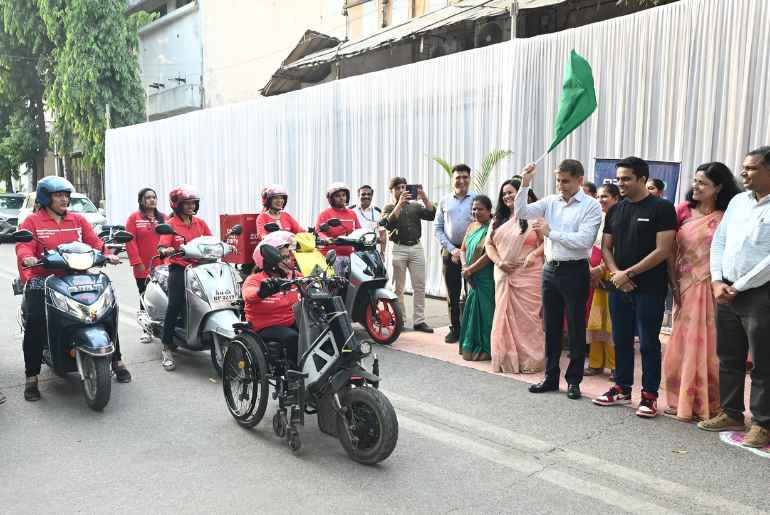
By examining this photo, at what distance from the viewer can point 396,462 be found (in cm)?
407

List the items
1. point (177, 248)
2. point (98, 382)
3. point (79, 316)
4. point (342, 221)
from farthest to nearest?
point (342, 221) → point (177, 248) → point (79, 316) → point (98, 382)

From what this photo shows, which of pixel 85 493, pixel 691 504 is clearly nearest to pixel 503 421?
pixel 691 504

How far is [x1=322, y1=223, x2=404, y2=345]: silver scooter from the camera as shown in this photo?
7242 millimetres

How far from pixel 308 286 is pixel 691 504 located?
249 cm

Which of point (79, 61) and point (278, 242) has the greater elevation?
point (79, 61)

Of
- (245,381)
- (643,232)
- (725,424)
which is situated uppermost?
(643,232)

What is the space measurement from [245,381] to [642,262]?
2.93 meters

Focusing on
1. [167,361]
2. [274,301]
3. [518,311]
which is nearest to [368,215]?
[518,311]

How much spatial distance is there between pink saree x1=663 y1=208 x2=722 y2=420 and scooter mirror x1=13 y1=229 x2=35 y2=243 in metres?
4.97

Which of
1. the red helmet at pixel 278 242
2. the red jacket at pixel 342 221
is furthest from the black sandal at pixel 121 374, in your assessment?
the red jacket at pixel 342 221

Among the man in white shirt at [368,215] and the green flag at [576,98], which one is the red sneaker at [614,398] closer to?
the green flag at [576,98]

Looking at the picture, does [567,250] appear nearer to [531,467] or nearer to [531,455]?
[531,455]

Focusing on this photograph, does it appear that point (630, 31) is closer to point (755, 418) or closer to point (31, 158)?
point (755, 418)

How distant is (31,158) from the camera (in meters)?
27.8
